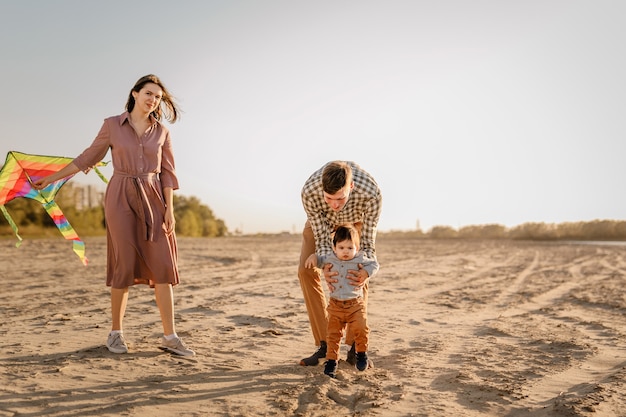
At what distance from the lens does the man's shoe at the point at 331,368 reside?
12.6 feet

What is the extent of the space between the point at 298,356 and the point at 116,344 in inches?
57.8

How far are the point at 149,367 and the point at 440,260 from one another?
40.1ft

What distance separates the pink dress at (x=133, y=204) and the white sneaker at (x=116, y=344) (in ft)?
1.40

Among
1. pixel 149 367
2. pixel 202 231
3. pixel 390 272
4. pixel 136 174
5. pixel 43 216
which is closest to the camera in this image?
pixel 149 367

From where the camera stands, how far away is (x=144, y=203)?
427 cm

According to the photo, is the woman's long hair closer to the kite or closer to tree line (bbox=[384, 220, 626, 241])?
the kite

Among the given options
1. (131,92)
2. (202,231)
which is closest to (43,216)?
(202,231)

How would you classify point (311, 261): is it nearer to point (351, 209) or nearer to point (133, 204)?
point (351, 209)

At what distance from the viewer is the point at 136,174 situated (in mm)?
4289

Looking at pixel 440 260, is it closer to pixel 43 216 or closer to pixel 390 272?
pixel 390 272

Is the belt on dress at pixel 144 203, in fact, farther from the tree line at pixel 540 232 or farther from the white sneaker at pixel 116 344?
the tree line at pixel 540 232

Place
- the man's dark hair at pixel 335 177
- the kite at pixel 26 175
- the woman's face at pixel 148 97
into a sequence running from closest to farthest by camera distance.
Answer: the man's dark hair at pixel 335 177
the woman's face at pixel 148 97
the kite at pixel 26 175

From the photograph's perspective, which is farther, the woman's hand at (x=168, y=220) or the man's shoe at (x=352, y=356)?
the woman's hand at (x=168, y=220)

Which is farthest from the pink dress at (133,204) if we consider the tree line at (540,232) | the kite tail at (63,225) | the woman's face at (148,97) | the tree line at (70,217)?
the tree line at (540,232)
